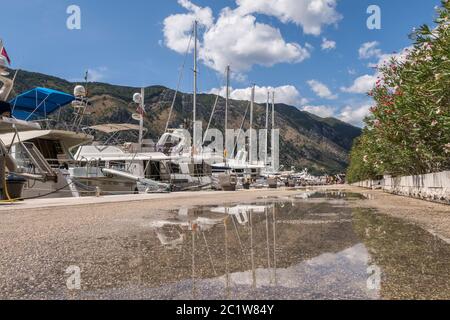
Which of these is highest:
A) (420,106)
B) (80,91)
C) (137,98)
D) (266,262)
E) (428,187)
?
(137,98)

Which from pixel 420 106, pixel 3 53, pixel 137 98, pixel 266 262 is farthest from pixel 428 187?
pixel 137 98

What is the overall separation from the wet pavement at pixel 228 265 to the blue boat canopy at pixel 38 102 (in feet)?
66.6

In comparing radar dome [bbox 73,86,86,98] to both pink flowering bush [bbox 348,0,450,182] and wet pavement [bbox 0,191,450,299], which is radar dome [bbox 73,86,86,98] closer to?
pink flowering bush [bbox 348,0,450,182]

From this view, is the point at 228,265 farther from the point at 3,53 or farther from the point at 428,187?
the point at 3,53

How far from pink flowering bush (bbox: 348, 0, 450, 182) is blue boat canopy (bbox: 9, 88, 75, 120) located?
63.7 feet

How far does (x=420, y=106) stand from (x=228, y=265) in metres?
12.0

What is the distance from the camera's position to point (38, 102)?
2498 cm

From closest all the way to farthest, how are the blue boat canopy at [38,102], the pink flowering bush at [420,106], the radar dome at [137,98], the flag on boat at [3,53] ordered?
the pink flowering bush at [420,106] < the flag on boat at [3,53] < the blue boat canopy at [38,102] < the radar dome at [137,98]

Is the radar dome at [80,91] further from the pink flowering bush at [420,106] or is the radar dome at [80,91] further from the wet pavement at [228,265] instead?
the wet pavement at [228,265]

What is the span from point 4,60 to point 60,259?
16.6 meters

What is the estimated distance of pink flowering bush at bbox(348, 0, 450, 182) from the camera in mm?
9906

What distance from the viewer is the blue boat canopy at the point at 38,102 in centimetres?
2417

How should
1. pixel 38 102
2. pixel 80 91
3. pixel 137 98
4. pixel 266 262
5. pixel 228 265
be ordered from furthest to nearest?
pixel 137 98
pixel 80 91
pixel 38 102
pixel 266 262
pixel 228 265

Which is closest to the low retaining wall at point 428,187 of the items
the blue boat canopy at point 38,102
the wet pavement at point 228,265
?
the wet pavement at point 228,265
